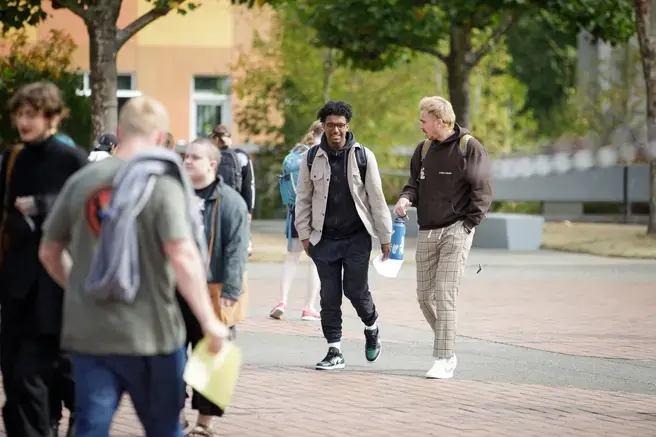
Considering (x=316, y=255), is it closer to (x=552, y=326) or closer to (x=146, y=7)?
(x=552, y=326)

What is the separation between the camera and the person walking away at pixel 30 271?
595 centimetres

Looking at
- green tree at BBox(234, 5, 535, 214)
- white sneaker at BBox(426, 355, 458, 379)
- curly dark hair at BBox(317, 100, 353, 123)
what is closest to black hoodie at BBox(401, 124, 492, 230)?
curly dark hair at BBox(317, 100, 353, 123)

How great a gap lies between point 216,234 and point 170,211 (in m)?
2.14

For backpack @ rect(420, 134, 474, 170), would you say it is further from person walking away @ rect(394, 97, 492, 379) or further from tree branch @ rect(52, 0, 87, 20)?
tree branch @ rect(52, 0, 87, 20)

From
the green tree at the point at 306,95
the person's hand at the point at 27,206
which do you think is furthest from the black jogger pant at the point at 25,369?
the green tree at the point at 306,95

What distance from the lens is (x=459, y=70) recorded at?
86.4ft

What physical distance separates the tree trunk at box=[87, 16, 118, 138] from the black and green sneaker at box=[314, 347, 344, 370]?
10.3 meters

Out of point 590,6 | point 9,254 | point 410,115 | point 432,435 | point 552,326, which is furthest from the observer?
point 410,115

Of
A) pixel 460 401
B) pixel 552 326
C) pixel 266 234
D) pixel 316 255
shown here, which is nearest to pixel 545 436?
pixel 460 401

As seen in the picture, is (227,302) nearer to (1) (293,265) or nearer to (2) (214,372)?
(2) (214,372)

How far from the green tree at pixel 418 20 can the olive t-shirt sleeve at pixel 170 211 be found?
1943 centimetres

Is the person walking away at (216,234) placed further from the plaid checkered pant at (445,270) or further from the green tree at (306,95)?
the green tree at (306,95)

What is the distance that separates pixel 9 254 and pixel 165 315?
1.48 metres

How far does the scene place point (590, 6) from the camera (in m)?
25.0
